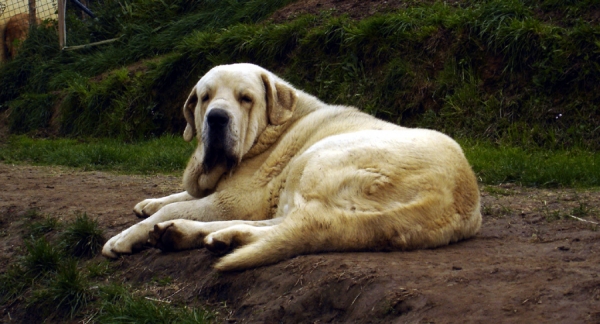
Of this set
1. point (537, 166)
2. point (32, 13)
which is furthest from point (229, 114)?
point (32, 13)

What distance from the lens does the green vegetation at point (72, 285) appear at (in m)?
3.86

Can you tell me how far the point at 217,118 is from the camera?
457cm

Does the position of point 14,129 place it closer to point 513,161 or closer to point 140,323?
point 513,161

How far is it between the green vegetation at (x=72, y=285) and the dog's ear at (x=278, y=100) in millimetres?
1462

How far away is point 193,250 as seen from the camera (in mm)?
4320

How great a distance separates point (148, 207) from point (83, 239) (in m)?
0.50

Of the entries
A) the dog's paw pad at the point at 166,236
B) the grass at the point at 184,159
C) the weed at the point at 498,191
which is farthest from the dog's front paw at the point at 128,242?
the grass at the point at 184,159

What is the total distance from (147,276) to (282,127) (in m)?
1.41

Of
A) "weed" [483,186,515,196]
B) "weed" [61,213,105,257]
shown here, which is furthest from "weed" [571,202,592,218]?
"weed" [61,213,105,257]

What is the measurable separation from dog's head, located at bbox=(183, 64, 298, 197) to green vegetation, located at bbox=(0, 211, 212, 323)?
827 millimetres

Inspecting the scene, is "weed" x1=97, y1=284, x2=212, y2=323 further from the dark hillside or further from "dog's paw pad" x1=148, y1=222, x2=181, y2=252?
the dark hillside

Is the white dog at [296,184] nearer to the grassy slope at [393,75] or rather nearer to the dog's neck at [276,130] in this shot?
the dog's neck at [276,130]

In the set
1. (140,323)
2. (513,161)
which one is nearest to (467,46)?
(513,161)

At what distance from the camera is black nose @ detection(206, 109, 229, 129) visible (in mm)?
4562
